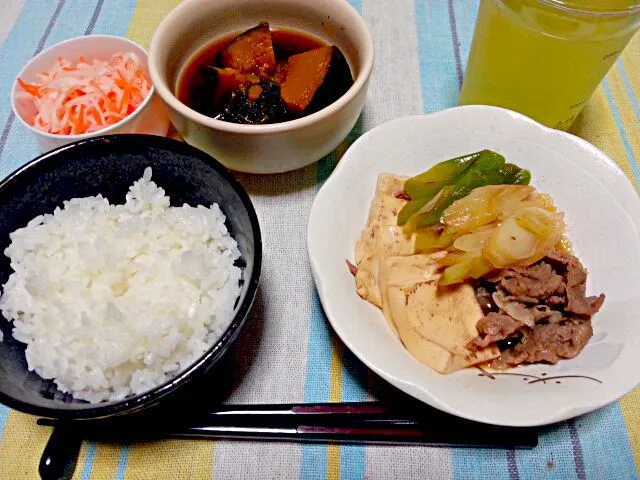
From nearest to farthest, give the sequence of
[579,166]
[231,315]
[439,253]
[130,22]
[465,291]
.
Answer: [231,315]
[465,291]
[439,253]
[579,166]
[130,22]

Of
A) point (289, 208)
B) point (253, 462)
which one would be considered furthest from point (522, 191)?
point (253, 462)

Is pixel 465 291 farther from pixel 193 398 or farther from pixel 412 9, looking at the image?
pixel 412 9

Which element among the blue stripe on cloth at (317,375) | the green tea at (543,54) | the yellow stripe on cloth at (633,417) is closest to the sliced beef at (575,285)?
→ the yellow stripe on cloth at (633,417)

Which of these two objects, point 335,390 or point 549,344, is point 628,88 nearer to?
point 549,344

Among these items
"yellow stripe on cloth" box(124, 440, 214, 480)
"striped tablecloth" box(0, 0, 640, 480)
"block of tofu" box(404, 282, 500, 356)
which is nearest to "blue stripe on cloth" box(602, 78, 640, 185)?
"striped tablecloth" box(0, 0, 640, 480)

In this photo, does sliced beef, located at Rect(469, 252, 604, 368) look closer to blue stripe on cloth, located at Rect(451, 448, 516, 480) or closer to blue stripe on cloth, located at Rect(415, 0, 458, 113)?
blue stripe on cloth, located at Rect(451, 448, 516, 480)

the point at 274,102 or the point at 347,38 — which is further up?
the point at 347,38

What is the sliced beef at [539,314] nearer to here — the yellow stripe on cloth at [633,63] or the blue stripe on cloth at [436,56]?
the blue stripe on cloth at [436,56]
